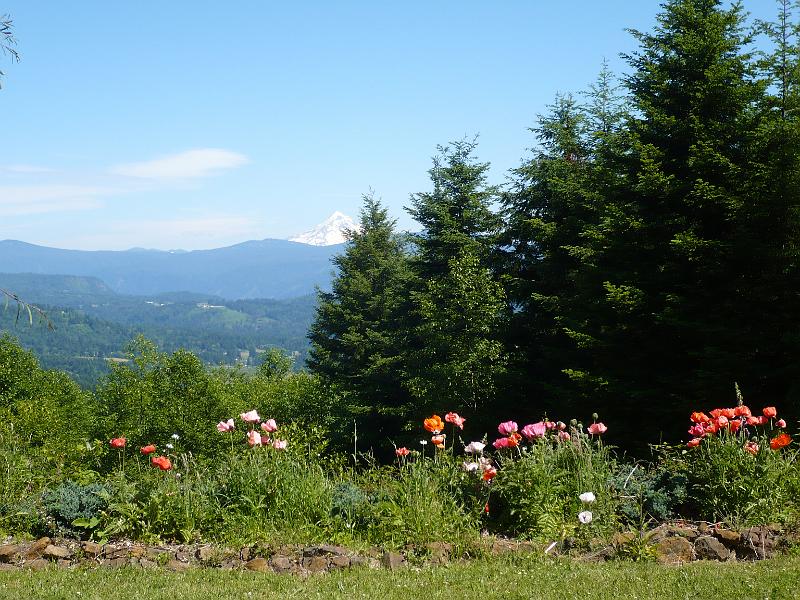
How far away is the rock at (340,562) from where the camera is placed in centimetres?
521

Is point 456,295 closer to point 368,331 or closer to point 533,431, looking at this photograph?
point 368,331

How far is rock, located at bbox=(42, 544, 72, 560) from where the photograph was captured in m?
5.49

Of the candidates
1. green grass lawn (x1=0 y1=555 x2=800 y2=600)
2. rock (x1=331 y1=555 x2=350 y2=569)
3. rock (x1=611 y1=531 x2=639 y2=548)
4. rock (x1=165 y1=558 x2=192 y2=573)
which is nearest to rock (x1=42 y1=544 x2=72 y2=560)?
green grass lawn (x1=0 y1=555 x2=800 y2=600)

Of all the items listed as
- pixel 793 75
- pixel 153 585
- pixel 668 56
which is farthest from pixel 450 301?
pixel 153 585

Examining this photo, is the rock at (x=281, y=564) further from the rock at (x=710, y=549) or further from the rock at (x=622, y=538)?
the rock at (x=710, y=549)

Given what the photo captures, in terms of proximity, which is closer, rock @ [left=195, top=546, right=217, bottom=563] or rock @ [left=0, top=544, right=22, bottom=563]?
rock @ [left=195, top=546, right=217, bottom=563]

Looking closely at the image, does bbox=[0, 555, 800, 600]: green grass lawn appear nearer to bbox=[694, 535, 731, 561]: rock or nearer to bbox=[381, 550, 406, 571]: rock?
bbox=[381, 550, 406, 571]: rock

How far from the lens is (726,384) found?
1261 centimetres

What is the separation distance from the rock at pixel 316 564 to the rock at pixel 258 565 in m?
0.30

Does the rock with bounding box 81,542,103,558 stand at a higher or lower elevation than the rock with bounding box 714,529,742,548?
lower

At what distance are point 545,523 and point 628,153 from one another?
12.5 metres

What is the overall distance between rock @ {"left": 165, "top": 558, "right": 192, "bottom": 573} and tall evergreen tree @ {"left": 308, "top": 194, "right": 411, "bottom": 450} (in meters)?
18.5

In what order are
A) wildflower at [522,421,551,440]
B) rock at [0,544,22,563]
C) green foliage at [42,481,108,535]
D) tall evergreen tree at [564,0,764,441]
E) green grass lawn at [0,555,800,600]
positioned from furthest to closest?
tall evergreen tree at [564,0,764,441]
wildflower at [522,421,551,440]
green foliage at [42,481,108,535]
rock at [0,544,22,563]
green grass lawn at [0,555,800,600]

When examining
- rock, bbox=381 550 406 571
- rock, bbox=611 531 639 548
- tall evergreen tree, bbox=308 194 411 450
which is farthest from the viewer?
tall evergreen tree, bbox=308 194 411 450
